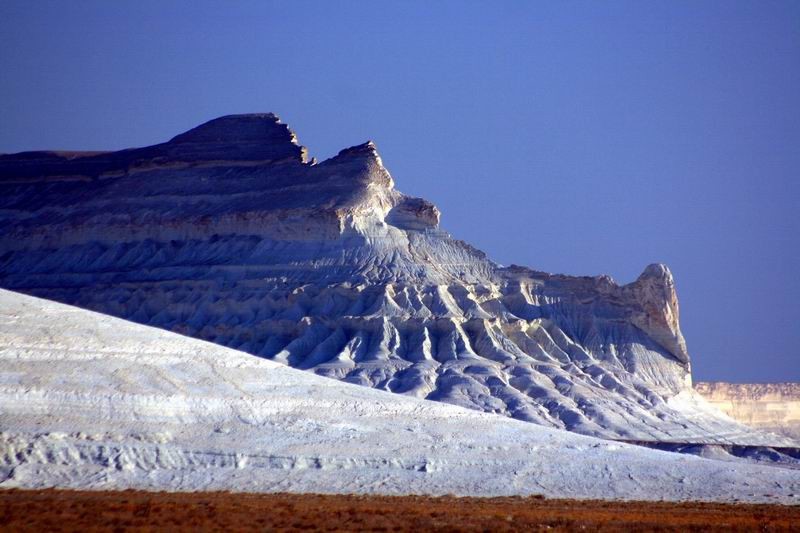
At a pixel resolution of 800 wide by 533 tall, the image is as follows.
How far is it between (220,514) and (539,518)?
8995 millimetres

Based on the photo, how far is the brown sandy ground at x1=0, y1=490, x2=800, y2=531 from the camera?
115 ft

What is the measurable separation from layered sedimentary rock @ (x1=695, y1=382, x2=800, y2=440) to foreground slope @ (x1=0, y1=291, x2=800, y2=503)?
76190 millimetres

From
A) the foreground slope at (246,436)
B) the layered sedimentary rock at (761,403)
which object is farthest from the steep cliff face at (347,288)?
the foreground slope at (246,436)

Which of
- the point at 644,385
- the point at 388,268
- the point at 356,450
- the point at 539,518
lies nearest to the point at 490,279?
the point at 388,268

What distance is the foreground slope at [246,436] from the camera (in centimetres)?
4444

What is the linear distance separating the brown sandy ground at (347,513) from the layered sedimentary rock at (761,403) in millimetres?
86280

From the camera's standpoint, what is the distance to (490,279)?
345ft

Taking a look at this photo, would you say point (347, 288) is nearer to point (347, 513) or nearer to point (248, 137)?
point (248, 137)

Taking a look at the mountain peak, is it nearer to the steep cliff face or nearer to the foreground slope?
the steep cliff face

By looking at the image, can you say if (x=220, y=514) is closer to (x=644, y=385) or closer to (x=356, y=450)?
(x=356, y=450)

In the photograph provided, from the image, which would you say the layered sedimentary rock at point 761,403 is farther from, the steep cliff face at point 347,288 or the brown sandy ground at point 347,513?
the brown sandy ground at point 347,513

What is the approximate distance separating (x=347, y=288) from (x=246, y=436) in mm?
52631

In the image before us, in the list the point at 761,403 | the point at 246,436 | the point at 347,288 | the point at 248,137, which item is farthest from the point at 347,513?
the point at 761,403

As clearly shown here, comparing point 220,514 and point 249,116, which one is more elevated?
point 249,116
